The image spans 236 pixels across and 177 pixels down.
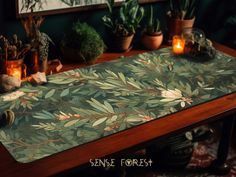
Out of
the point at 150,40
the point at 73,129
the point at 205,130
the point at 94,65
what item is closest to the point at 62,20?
the point at 94,65

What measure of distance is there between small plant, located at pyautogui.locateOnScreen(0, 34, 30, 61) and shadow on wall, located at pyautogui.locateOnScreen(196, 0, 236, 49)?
1.42 m

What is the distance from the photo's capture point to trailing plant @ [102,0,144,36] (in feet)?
7.74

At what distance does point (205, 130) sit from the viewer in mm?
2373

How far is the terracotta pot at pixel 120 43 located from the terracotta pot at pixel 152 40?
0.08 m

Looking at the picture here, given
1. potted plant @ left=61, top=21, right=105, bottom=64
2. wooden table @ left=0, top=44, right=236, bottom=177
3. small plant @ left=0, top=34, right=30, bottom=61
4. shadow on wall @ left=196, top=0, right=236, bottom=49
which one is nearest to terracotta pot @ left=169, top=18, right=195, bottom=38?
shadow on wall @ left=196, top=0, right=236, bottom=49

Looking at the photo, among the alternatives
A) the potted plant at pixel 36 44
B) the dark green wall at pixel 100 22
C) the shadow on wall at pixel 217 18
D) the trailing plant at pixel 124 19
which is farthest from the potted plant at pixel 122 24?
the shadow on wall at pixel 217 18

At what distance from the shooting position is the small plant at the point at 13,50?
6.35ft

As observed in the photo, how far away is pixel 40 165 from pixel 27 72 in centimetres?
76

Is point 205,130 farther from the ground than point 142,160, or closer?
farther from the ground

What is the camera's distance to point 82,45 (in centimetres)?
218

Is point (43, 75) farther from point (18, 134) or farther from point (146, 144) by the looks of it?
point (146, 144)

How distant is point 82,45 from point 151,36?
1.49ft

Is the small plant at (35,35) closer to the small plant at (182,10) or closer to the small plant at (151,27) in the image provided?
the small plant at (151,27)

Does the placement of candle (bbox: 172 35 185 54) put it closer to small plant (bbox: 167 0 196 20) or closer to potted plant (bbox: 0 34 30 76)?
small plant (bbox: 167 0 196 20)
